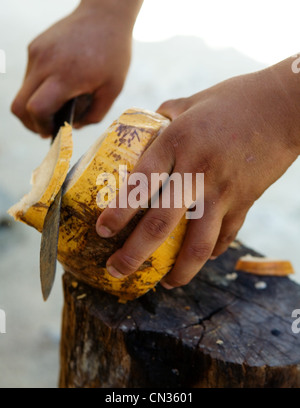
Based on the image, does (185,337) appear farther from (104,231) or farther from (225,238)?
(104,231)

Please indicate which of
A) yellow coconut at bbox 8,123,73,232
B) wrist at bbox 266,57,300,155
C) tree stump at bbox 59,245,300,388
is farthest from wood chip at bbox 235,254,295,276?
yellow coconut at bbox 8,123,73,232

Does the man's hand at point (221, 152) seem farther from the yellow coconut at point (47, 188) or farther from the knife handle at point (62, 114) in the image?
the knife handle at point (62, 114)

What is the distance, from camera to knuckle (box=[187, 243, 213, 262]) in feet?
3.42

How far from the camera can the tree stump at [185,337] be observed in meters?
1.15

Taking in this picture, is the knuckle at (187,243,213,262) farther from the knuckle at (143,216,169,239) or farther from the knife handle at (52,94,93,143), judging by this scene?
the knife handle at (52,94,93,143)

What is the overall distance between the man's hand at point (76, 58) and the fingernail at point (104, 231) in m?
0.68

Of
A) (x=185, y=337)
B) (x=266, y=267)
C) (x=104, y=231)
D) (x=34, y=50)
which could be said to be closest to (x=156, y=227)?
(x=104, y=231)

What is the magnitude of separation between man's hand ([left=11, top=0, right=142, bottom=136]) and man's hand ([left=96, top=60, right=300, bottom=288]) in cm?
68

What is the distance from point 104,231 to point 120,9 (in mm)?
1000

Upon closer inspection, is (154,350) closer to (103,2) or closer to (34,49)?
(34,49)

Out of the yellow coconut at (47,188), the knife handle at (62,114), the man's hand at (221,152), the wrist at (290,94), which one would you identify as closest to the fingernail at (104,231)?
the man's hand at (221,152)

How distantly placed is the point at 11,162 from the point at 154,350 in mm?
2986

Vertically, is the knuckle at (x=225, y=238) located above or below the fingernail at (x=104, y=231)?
below

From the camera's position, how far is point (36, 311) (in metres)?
2.40
